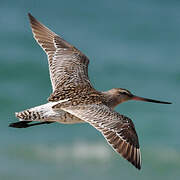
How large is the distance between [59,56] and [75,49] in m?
0.60

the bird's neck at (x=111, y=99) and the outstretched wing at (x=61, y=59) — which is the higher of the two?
the outstretched wing at (x=61, y=59)

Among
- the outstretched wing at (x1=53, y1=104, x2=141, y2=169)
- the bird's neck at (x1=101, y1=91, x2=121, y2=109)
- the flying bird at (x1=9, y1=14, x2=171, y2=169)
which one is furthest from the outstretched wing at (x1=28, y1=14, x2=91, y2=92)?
the outstretched wing at (x1=53, y1=104, x2=141, y2=169)

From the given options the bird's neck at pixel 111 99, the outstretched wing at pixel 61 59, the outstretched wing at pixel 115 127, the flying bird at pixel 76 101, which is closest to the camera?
the outstretched wing at pixel 115 127

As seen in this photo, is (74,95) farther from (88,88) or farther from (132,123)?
(132,123)

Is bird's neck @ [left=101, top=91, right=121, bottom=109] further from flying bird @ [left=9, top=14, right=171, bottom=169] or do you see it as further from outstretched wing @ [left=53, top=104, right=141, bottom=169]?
outstretched wing @ [left=53, top=104, right=141, bottom=169]

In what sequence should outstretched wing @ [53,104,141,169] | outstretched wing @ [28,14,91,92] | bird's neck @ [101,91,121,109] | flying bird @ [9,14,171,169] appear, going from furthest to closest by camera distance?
outstretched wing @ [28,14,91,92] → bird's neck @ [101,91,121,109] → flying bird @ [9,14,171,169] → outstretched wing @ [53,104,141,169]

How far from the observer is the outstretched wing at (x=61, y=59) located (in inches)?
484

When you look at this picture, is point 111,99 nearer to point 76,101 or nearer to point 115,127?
point 76,101

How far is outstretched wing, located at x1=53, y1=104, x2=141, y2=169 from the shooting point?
9781mm

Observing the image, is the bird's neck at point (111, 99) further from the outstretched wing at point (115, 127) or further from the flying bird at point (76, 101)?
the outstretched wing at point (115, 127)

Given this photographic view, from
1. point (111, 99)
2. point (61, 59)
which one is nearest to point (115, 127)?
point (111, 99)

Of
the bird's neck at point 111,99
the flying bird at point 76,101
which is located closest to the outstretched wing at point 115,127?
the flying bird at point 76,101

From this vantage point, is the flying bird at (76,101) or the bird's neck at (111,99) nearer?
the flying bird at (76,101)

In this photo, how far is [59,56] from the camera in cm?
1309
